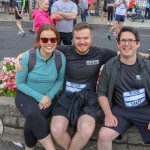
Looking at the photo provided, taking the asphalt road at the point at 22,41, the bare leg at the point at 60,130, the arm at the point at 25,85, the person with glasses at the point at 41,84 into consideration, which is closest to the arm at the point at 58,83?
the person with glasses at the point at 41,84

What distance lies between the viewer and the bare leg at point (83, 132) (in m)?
3.21

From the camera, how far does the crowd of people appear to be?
130 inches

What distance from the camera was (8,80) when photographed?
429 cm

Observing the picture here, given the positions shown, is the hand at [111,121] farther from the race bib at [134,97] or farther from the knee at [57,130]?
the knee at [57,130]

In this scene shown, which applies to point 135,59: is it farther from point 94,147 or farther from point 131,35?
point 94,147

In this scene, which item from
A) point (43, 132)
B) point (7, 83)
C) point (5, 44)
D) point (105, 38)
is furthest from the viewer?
point (105, 38)

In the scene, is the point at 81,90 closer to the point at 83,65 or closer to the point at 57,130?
the point at 83,65

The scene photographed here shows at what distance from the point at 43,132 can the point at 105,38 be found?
27.4 ft

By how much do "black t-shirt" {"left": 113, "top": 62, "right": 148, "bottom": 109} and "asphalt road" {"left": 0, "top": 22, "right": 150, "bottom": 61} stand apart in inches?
200

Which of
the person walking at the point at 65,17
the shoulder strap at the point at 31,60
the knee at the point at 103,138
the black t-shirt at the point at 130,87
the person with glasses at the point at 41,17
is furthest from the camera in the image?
the person walking at the point at 65,17

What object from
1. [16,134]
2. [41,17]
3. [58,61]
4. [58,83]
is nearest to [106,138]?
[58,83]

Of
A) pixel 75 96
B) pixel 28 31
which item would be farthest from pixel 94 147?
pixel 28 31

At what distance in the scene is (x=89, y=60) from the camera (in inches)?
142

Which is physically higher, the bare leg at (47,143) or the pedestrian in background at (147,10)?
the pedestrian in background at (147,10)
